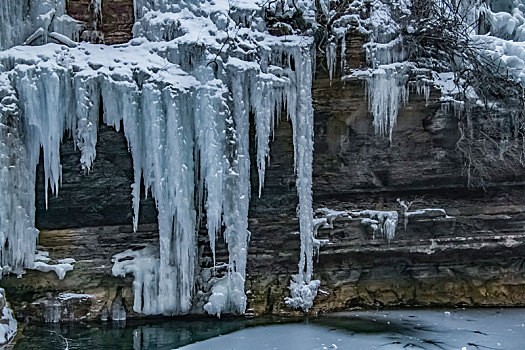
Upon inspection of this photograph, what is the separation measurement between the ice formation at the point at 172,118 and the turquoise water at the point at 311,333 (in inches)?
16.0

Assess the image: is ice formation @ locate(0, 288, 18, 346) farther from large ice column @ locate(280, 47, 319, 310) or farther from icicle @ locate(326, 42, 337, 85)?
icicle @ locate(326, 42, 337, 85)

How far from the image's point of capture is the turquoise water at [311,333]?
19.2 ft

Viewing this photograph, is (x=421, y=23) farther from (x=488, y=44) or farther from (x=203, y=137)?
(x=203, y=137)

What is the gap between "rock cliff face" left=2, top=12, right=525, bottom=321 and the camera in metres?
6.97

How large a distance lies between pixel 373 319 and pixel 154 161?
3.52 metres

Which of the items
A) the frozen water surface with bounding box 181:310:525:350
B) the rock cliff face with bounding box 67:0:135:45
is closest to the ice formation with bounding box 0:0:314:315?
the rock cliff face with bounding box 67:0:135:45

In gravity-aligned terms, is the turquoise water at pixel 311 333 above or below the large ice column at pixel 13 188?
below

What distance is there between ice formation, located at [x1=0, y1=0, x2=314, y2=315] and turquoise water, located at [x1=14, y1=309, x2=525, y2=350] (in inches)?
16.0

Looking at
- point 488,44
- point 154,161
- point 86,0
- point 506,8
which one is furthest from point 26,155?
point 506,8

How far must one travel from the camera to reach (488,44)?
7.12 meters

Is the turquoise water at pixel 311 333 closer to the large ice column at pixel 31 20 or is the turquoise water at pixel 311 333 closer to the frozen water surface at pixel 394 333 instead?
the frozen water surface at pixel 394 333

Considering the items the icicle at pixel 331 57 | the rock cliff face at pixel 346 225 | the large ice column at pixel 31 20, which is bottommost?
the rock cliff face at pixel 346 225

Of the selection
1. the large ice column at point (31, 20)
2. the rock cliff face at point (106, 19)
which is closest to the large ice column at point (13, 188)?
the large ice column at point (31, 20)

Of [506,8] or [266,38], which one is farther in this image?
[506,8]
